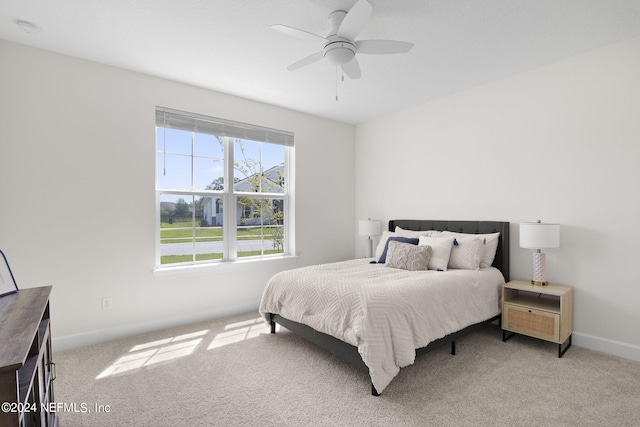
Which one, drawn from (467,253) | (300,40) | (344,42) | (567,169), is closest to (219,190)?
(300,40)

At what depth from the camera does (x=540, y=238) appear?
2.87 meters

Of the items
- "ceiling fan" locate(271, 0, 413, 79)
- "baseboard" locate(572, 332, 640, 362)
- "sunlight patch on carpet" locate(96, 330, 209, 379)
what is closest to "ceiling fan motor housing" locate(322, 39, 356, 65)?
"ceiling fan" locate(271, 0, 413, 79)

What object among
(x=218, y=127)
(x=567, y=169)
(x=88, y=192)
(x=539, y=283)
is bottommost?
(x=539, y=283)

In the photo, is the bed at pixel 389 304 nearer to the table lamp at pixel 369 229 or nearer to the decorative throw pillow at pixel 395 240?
the decorative throw pillow at pixel 395 240

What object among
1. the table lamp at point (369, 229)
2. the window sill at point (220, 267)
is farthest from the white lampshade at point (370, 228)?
the window sill at point (220, 267)

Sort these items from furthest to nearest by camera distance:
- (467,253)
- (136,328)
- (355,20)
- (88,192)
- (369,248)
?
1. (369,248)
2. (467,253)
3. (136,328)
4. (88,192)
5. (355,20)

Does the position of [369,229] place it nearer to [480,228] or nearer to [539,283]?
[480,228]

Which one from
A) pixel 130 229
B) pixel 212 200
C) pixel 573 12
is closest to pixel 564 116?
pixel 573 12

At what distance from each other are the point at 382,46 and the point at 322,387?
248cm

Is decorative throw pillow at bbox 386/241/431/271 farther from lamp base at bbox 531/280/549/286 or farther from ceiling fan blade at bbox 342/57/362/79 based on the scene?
ceiling fan blade at bbox 342/57/362/79

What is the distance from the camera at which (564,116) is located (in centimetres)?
306

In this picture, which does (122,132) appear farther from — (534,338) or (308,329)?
(534,338)

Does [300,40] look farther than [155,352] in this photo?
No

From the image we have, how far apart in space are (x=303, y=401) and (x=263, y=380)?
41 cm
